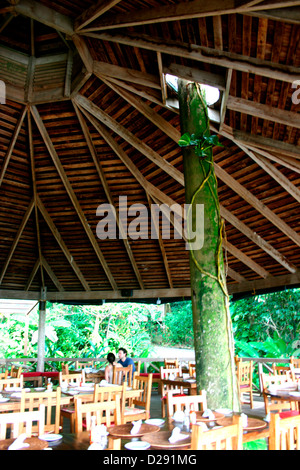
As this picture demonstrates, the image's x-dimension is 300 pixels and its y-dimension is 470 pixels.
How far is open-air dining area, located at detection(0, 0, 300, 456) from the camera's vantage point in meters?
3.86

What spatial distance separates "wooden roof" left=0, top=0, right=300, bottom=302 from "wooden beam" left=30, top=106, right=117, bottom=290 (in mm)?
33

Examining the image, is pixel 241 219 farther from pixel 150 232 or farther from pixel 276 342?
pixel 276 342

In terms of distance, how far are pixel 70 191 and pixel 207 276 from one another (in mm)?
5330

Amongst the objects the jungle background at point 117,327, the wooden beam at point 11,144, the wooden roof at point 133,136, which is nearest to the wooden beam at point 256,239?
the wooden roof at point 133,136

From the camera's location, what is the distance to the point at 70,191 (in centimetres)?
888

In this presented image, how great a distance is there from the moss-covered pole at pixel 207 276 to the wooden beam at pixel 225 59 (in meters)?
0.68

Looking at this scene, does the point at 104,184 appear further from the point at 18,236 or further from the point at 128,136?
the point at 18,236

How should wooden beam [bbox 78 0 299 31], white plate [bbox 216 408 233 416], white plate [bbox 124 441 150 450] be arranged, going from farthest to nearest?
wooden beam [bbox 78 0 299 31]
white plate [bbox 216 408 233 416]
white plate [bbox 124 441 150 450]

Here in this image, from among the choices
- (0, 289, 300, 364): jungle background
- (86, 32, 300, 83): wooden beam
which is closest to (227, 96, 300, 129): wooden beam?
(86, 32, 300, 83): wooden beam

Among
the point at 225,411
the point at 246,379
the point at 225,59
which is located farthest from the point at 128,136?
the point at 246,379

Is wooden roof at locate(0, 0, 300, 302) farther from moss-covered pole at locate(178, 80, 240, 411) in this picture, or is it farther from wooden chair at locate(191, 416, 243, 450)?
wooden chair at locate(191, 416, 243, 450)

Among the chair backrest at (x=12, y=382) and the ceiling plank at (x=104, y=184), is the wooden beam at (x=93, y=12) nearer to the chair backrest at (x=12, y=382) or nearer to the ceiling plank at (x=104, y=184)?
the ceiling plank at (x=104, y=184)

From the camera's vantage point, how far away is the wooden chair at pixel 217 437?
2.04m

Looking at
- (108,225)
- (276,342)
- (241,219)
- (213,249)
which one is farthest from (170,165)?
(276,342)
